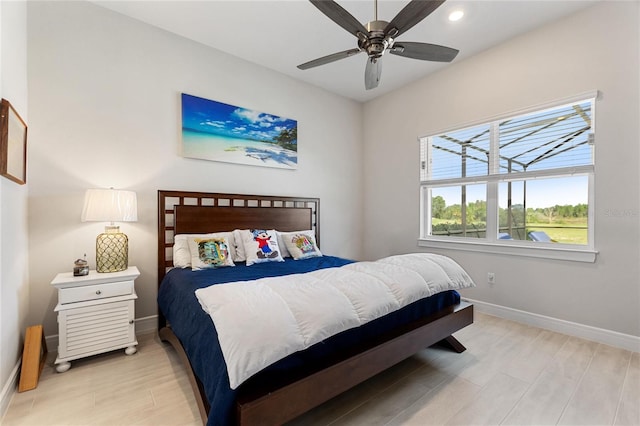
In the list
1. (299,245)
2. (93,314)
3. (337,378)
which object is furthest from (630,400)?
(93,314)

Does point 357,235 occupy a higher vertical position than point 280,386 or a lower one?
higher

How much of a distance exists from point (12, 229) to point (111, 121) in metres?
1.23

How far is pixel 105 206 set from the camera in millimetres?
2242

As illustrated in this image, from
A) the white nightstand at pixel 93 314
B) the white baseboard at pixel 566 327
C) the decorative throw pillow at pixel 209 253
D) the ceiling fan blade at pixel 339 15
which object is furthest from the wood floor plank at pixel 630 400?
the white nightstand at pixel 93 314

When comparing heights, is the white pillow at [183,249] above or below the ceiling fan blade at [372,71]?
below

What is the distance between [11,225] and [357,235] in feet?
13.0

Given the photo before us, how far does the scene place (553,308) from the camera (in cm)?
277

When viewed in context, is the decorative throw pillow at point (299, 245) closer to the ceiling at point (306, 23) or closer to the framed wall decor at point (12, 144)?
the ceiling at point (306, 23)

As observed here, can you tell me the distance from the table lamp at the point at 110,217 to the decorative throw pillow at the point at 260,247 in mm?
1043

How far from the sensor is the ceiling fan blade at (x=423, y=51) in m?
1.96

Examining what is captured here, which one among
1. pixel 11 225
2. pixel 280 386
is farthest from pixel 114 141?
pixel 280 386

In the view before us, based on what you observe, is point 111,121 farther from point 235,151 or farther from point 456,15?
point 456,15

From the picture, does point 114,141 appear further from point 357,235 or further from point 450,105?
point 450,105

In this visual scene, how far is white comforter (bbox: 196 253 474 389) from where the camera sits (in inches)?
45.6
